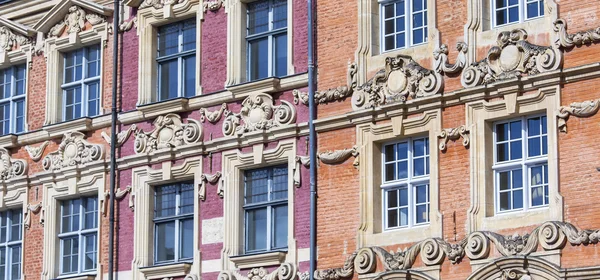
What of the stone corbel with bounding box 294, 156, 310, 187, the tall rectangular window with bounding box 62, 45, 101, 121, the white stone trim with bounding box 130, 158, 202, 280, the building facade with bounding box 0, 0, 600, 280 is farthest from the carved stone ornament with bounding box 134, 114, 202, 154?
the stone corbel with bounding box 294, 156, 310, 187

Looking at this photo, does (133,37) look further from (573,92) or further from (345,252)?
(573,92)

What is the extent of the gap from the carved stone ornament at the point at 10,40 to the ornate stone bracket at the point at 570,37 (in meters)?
13.1

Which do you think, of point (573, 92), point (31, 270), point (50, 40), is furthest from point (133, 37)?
point (573, 92)

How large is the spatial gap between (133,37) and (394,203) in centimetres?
745

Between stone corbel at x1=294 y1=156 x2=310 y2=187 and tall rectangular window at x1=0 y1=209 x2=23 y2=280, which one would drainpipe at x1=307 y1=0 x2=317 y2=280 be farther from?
tall rectangular window at x1=0 y1=209 x2=23 y2=280

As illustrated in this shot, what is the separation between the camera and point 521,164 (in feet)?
91.8

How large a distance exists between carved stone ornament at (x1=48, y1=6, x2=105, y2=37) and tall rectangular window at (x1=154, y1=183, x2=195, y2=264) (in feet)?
13.2

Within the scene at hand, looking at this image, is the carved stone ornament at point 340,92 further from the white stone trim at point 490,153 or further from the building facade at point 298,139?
the white stone trim at point 490,153

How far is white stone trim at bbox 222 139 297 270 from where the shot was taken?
31.3 metres

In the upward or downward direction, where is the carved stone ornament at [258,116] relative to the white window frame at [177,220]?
upward

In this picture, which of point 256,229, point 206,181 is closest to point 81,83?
point 206,181

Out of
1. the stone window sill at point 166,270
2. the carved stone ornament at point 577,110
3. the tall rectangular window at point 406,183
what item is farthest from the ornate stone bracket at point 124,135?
the carved stone ornament at point 577,110

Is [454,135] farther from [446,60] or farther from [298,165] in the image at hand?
[298,165]

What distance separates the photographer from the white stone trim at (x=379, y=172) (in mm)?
28969
